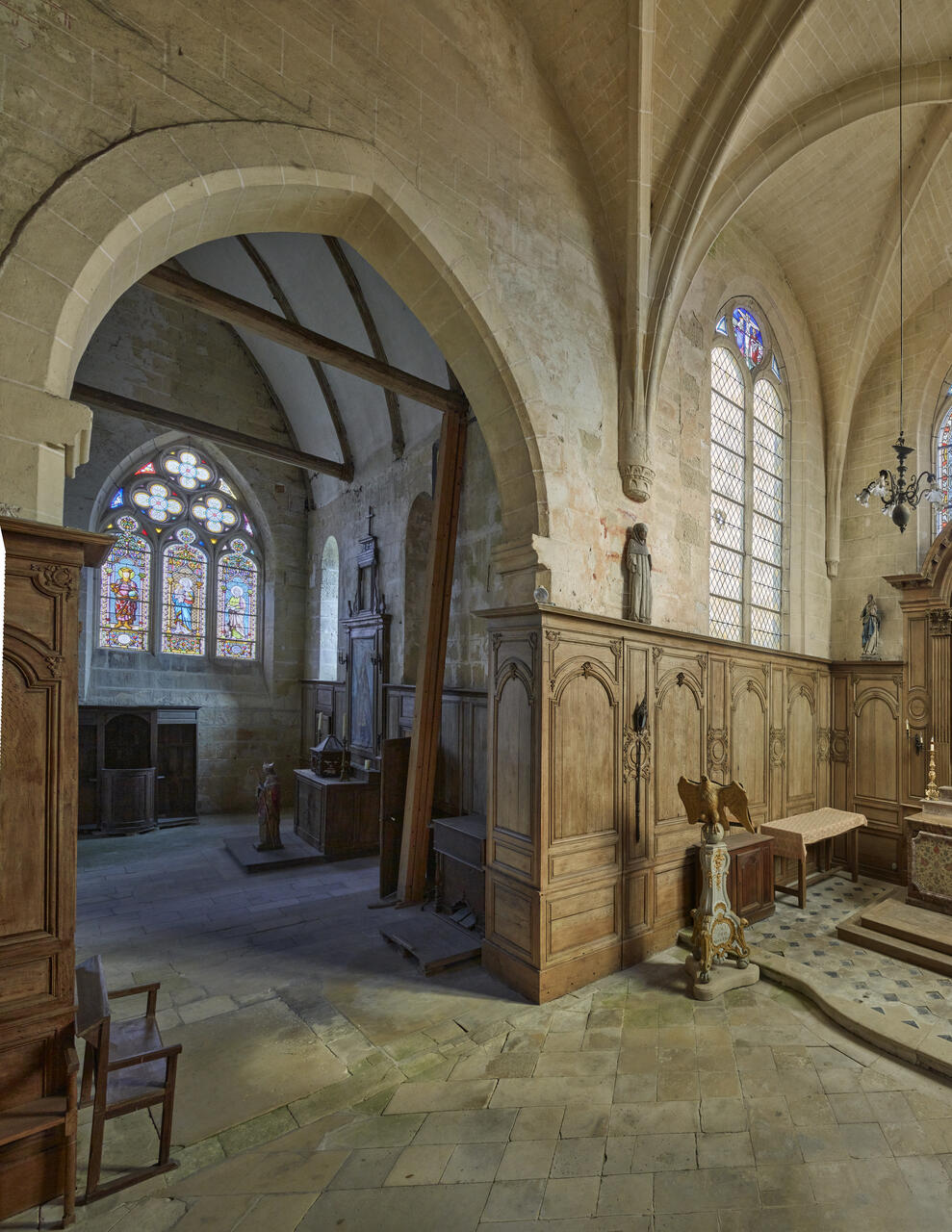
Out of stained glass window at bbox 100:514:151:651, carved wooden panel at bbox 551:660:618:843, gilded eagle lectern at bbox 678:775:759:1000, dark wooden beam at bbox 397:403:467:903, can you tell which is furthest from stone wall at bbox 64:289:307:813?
gilded eagle lectern at bbox 678:775:759:1000

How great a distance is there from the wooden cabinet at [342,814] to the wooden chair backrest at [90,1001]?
531 cm

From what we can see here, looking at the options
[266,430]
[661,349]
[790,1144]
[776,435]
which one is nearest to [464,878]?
[790,1144]

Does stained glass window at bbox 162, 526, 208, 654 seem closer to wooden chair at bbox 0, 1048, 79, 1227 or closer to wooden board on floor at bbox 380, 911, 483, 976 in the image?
wooden board on floor at bbox 380, 911, 483, 976

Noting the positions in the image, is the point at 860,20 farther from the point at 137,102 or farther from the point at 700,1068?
the point at 700,1068

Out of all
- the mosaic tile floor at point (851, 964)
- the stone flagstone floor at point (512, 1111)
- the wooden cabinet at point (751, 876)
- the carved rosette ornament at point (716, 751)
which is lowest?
the mosaic tile floor at point (851, 964)

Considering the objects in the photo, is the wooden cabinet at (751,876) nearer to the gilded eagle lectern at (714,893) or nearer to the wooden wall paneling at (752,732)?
the wooden wall paneling at (752,732)

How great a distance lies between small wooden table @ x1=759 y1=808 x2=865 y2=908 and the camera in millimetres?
7281

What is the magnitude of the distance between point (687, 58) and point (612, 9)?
0.84 metres

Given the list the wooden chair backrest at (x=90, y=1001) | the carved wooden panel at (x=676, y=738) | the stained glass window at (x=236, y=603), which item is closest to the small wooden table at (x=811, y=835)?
the carved wooden panel at (x=676, y=738)

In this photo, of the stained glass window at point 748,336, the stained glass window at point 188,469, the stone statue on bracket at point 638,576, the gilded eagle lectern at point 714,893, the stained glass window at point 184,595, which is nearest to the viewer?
the gilded eagle lectern at point 714,893

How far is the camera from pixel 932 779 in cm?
794

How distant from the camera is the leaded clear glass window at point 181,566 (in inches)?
446

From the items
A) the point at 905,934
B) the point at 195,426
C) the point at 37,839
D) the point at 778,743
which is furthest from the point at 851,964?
the point at 195,426

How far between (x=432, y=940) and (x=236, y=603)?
8.46m
